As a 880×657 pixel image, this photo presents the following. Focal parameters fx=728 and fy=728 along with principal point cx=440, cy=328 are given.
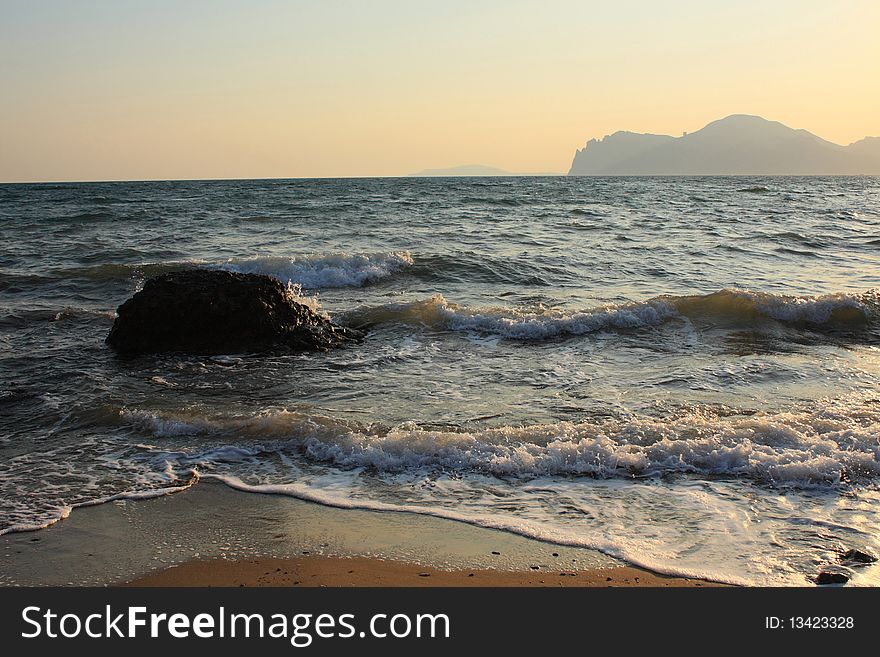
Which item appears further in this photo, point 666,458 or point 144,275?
point 144,275

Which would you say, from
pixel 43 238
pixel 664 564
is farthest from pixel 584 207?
pixel 664 564

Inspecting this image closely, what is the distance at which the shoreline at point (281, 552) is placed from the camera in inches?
147

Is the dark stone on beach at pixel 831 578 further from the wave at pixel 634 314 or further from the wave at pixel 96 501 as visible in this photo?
the wave at pixel 634 314

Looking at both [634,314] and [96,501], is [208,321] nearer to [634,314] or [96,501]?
[96,501]

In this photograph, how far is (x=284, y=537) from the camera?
4.21 meters

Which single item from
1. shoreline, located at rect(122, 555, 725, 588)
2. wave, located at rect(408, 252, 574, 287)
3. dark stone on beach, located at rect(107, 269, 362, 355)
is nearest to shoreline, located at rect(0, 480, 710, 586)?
→ shoreline, located at rect(122, 555, 725, 588)

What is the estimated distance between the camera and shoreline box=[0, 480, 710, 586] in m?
3.73

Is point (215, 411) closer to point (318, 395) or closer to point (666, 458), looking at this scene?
point (318, 395)

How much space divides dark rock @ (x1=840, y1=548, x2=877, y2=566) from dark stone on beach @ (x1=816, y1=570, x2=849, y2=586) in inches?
7.2

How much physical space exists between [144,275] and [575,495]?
39.5 ft

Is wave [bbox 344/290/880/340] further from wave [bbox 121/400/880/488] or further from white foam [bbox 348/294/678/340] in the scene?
wave [bbox 121/400/880/488]

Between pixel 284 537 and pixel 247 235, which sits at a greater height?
pixel 247 235

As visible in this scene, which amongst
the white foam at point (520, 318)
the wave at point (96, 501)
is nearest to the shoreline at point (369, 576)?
the wave at point (96, 501)
